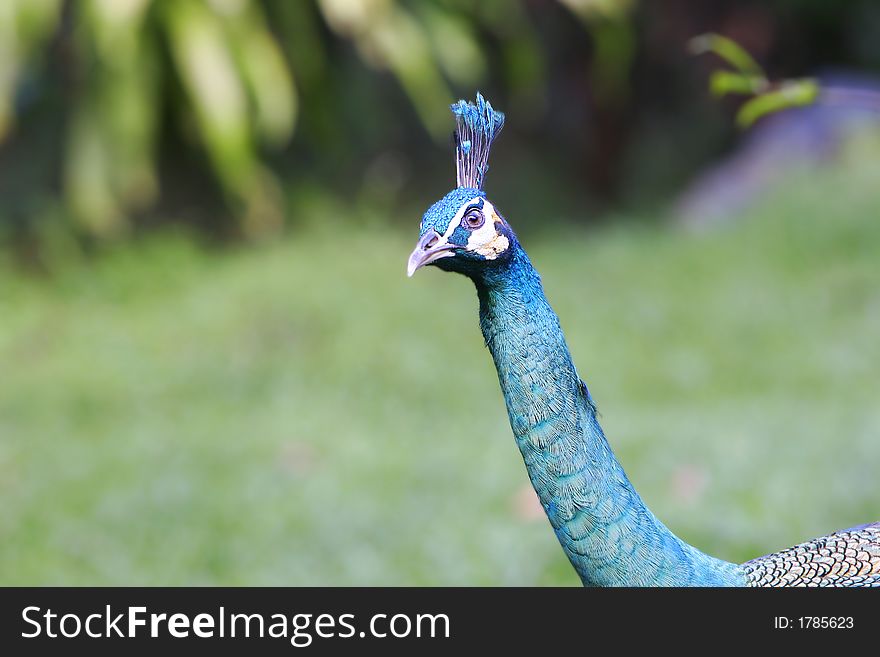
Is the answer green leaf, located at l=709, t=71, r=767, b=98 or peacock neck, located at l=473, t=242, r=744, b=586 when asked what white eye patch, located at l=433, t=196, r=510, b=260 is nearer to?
peacock neck, located at l=473, t=242, r=744, b=586

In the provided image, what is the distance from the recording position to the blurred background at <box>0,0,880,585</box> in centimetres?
371

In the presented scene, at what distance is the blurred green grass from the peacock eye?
200 cm

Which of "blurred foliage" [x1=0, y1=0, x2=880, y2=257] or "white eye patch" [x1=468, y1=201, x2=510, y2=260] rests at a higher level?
"blurred foliage" [x1=0, y1=0, x2=880, y2=257]

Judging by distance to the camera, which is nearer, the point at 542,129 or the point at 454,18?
the point at 454,18

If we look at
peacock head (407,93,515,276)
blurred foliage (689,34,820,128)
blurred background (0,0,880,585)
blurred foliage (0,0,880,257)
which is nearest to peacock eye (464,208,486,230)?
peacock head (407,93,515,276)

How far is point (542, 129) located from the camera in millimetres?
7793

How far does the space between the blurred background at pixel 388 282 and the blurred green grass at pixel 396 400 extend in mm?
15

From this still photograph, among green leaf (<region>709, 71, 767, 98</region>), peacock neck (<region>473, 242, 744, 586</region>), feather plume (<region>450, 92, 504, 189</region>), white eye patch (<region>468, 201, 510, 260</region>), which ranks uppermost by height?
green leaf (<region>709, 71, 767, 98</region>)

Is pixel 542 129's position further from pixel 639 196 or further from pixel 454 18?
→ pixel 454 18

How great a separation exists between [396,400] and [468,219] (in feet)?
10.2

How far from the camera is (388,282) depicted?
5613 millimetres

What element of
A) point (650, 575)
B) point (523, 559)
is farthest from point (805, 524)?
point (650, 575)

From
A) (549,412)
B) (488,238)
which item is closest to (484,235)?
(488,238)
